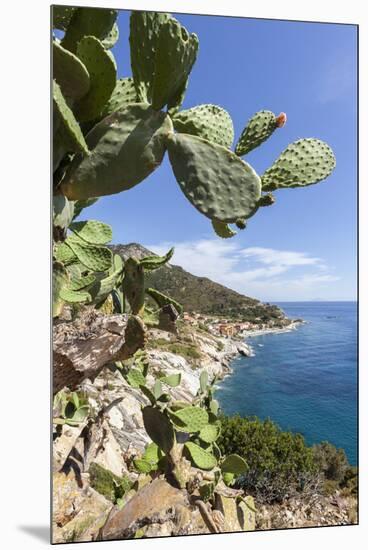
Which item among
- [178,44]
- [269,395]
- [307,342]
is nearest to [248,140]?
[178,44]

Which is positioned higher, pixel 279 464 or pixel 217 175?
pixel 217 175

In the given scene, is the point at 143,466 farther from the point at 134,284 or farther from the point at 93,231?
the point at 93,231

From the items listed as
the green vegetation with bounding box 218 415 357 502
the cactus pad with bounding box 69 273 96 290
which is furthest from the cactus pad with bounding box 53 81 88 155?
the green vegetation with bounding box 218 415 357 502

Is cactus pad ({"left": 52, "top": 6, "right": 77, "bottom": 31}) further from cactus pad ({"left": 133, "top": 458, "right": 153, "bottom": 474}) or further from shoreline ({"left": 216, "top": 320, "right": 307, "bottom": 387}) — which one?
shoreline ({"left": 216, "top": 320, "right": 307, "bottom": 387})

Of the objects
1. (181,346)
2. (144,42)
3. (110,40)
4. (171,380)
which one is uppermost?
(110,40)

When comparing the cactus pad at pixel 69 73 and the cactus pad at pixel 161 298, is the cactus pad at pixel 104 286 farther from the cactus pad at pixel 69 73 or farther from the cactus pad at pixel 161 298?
the cactus pad at pixel 69 73

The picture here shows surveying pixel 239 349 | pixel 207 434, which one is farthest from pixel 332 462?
pixel 239 349

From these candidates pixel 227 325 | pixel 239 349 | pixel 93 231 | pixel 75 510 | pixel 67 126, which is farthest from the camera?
pixel 227 325
